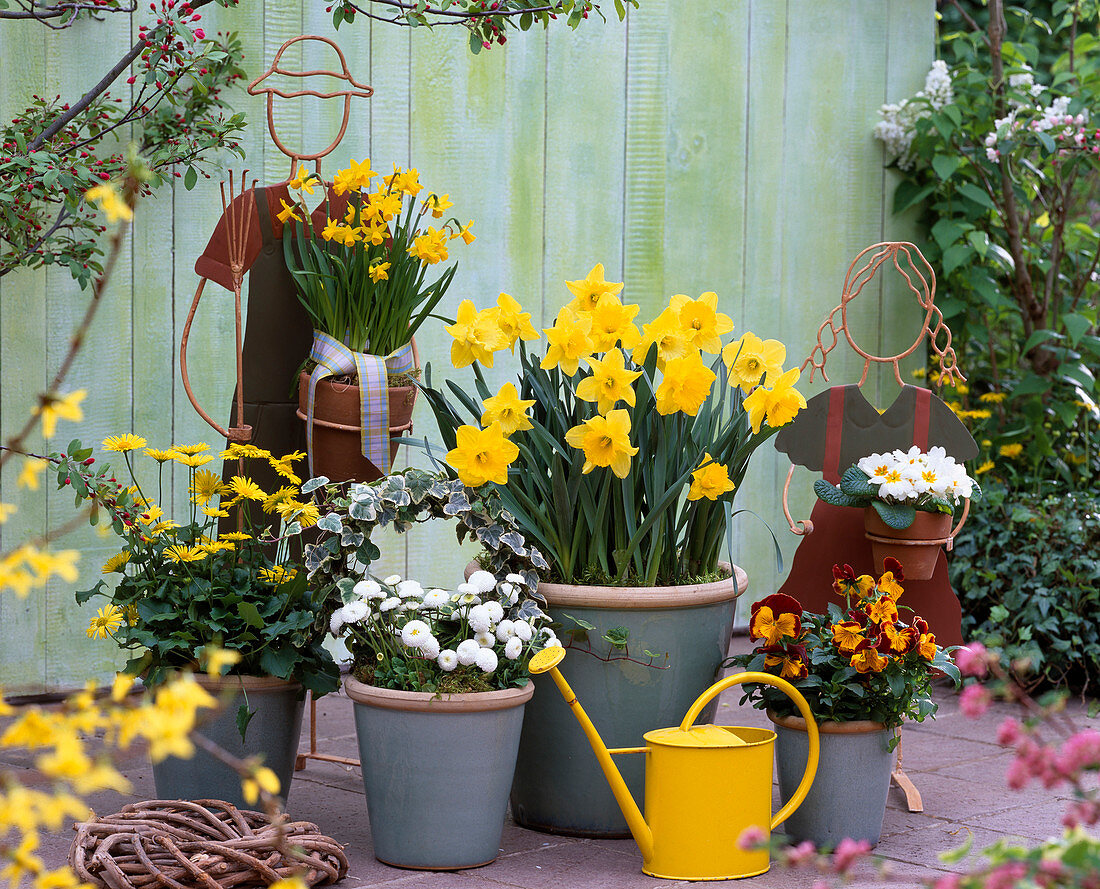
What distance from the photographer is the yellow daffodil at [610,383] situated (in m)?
1.97

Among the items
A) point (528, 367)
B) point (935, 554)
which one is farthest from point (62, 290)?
point (935, 554)

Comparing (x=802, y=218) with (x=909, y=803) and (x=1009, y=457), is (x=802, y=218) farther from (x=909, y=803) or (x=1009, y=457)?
(x=909, y=803)

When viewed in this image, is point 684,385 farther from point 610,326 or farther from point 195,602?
point 195,602

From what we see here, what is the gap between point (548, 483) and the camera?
85.7 inches

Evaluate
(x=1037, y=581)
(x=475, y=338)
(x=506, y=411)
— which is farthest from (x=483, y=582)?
(x=1037, y=581)

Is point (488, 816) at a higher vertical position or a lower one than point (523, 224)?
lower

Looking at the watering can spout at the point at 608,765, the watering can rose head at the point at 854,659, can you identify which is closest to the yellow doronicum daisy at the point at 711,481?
the watering can rose head at the point at 854,659

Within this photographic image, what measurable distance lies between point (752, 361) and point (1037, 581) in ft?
4.78

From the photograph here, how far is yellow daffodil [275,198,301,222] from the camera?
224 cm

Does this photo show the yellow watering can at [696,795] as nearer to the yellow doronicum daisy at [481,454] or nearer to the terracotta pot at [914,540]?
the yellow doronicum daisy at [481,454]

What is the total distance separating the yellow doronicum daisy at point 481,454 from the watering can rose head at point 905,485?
Answer: 28.4 inches

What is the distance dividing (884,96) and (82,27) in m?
2.43

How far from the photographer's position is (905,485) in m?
2.28

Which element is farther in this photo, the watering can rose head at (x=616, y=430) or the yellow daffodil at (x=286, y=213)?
the yellow daffodil at (x=286, y=213)
